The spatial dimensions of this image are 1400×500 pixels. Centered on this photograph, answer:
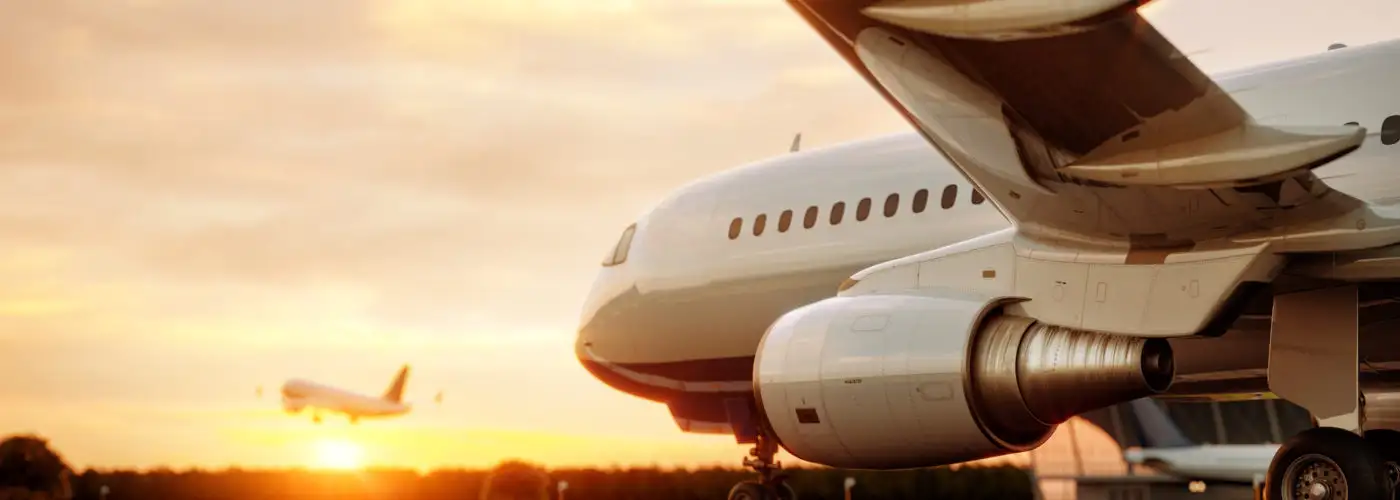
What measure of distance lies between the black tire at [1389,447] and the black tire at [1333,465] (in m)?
1.47

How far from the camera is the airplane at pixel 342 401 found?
83812 millimetres

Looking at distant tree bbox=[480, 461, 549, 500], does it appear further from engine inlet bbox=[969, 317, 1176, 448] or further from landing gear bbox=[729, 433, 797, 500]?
engine inlet bbox=[969, 317, 1176, 448]

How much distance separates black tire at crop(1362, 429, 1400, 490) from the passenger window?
2255 mm

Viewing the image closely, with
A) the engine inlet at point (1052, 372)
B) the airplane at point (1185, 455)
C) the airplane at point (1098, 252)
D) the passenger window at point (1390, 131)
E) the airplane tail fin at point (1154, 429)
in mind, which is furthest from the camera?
the airplane tail fin at point (1154, 429)

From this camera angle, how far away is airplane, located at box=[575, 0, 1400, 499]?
700 cm

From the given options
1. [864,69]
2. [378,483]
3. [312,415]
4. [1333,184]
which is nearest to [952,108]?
[864,69]

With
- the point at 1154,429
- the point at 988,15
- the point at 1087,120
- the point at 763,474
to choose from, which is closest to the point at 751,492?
the point at 763,474

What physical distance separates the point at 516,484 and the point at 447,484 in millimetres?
21759

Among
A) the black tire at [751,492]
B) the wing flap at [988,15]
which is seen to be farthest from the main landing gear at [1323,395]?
the black tire at [751,492]

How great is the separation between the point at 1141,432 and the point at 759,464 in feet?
97.7

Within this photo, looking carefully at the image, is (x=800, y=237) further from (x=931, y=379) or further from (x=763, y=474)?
(x=931, y=379)

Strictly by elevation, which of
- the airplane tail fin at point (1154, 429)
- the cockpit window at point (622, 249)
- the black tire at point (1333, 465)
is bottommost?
the black tire at point (1333, 465)

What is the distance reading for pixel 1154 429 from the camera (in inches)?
1570

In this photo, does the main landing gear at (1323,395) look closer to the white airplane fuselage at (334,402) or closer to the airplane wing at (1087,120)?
the airplane wing at (1087,120)
